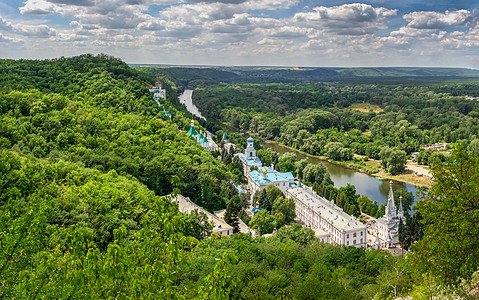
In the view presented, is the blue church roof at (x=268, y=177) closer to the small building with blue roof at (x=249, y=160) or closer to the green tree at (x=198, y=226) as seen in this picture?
the small building with blue roof at (x=249, y=160)

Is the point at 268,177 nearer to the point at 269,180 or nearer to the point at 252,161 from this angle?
the point at 269,180

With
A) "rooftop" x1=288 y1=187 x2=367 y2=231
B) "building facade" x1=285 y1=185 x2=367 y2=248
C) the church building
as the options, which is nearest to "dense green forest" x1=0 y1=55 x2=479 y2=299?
"building facade" x1=285 y1=185 x2=367 y2=248

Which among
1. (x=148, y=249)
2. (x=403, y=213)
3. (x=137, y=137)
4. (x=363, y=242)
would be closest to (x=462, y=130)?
(x=403, y=213)

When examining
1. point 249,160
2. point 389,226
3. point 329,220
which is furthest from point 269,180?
point 389,226

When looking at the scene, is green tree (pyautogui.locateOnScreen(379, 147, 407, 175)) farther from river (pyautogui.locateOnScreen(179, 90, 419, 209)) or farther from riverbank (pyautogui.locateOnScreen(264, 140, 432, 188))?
river (pyautogui.locateOnScreen(179, 90, 419, 209))

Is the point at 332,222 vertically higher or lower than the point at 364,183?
higher

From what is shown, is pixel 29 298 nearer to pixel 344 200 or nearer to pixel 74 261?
pixel 74 261
